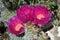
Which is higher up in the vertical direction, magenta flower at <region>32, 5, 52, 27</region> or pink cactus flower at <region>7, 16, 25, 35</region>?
magenta flower at <region>32, 5, 52, 27</region>

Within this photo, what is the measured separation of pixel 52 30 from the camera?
717mm

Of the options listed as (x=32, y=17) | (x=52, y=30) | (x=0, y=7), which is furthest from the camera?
(x=0, y=7)

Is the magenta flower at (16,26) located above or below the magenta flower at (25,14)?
below

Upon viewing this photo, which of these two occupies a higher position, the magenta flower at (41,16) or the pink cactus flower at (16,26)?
the magenta flower at (41,16)

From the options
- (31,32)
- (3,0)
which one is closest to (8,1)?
(3,0)

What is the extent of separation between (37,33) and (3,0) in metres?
0.48

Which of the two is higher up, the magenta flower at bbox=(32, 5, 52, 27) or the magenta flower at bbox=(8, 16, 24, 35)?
the magenta flower at bbox=(32, 5, 52, 27)

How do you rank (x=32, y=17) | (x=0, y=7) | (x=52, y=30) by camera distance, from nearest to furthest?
(x=32, y=17)
(x=52, y=30)
(x=0, y=7)

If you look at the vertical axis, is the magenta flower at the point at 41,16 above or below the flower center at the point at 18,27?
above

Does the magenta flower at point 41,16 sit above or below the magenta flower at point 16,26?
above

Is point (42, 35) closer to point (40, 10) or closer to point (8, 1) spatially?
point (40, 10)

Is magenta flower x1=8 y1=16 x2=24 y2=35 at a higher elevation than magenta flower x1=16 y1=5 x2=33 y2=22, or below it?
below

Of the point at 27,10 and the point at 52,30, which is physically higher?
the point at 27,10

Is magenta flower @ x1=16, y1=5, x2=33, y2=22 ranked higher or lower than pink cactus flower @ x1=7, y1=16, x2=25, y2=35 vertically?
Answer: higher
